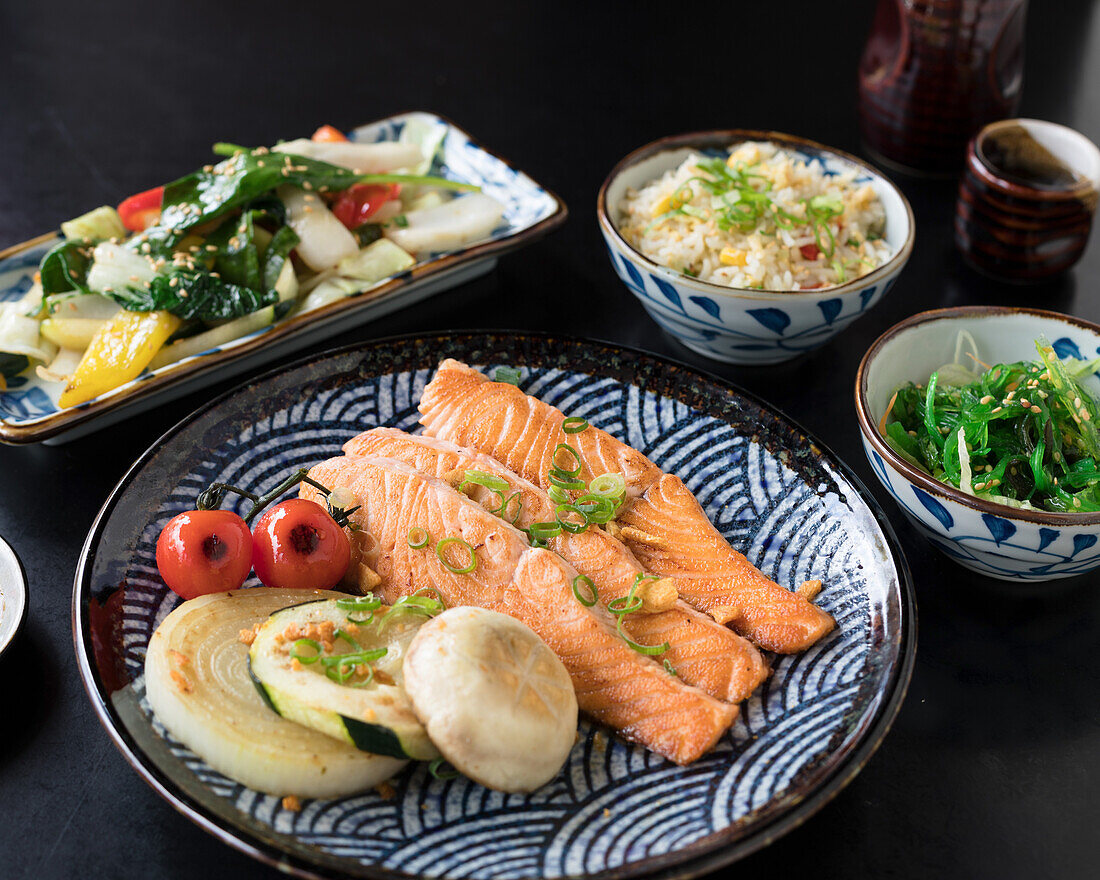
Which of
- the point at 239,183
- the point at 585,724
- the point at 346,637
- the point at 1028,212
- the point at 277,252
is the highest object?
the point at 239,183

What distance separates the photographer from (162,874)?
6.42ft

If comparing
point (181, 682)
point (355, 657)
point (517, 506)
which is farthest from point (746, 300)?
point (181, 682)

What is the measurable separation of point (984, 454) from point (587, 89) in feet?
10.3

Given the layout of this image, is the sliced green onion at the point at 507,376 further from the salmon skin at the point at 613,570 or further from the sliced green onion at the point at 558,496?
the sliced green onion at the point at 558,496

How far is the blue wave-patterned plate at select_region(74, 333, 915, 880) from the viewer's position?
5.95 feet

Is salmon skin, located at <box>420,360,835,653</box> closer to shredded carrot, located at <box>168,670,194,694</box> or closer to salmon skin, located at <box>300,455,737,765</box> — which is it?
salmon skin, located at <box>300,455,737,765</box>

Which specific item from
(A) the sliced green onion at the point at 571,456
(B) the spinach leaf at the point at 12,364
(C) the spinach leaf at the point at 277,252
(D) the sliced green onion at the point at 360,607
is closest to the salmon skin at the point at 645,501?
(A) the sliced green onion at the point at 571,456

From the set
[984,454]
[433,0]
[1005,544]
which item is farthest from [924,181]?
[433,0]

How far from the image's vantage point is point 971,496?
225 cm

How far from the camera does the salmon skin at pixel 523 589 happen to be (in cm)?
208

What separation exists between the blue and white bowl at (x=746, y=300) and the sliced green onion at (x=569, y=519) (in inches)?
32.4

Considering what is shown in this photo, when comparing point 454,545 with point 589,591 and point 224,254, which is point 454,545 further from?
point 224,254

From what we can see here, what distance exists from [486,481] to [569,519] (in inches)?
8.9

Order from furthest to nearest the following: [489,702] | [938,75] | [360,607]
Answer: [938,75] → [360,607] → [489,702]
